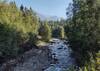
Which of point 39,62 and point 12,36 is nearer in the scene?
point 39,62

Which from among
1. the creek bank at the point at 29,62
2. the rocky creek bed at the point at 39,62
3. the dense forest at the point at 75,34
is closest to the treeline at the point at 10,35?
the dense forest at the point at 75,34

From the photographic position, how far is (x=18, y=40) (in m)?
47.3

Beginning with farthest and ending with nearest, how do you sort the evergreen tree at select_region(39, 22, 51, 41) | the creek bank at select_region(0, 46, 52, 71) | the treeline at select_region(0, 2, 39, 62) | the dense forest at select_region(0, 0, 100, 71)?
the evergreen tree at select_region(39, 22, 51, 41)
the treeline at select_region(0, 2, 39, 62)
the creek bank at select_region(0, 46, 52, 71)
the dense forest at select_region(0, 0, 100, 71)

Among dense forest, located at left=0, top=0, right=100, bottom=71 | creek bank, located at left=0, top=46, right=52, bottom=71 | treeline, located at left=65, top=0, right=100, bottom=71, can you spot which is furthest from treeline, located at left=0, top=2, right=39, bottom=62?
treeline, located at left=65, top=0, right=100, bottom=71

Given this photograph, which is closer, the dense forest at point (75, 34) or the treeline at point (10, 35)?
the dense forest at point (75, 34)

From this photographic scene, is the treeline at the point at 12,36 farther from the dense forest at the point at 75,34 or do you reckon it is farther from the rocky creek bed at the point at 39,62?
the rocky creek bed at the point at 39,62

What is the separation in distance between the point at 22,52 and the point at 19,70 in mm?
9305

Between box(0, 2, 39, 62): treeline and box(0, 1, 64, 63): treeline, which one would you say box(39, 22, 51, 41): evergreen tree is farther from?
box(0, 2, 39, 62): treeline

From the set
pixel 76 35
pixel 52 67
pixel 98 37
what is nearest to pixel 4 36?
pixel 52 67

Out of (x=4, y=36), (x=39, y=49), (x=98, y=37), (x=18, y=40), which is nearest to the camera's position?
(x=98, y=37)

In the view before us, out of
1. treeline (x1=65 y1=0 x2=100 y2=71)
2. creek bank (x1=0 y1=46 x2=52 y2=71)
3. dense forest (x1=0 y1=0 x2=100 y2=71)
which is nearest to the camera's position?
dense forest (x1=0 y1=0 x2=100 y2=71)

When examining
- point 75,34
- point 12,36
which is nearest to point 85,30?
point 75,34

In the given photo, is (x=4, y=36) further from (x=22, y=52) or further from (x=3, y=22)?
(x=22, y=52)

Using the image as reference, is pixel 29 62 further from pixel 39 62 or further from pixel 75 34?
pixel 75 34
